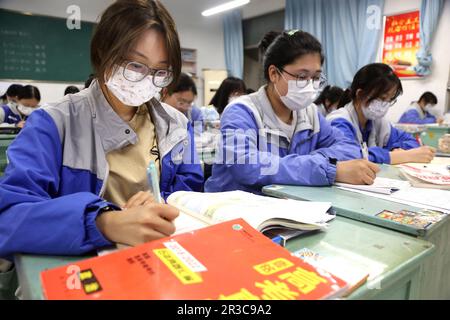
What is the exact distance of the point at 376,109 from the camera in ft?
6.04

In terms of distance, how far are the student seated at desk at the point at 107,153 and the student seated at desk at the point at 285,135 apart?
0.82ft

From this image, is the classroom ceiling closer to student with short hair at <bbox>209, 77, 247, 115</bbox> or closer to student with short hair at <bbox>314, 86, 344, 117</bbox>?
student with short hair at <bbox>314, 86, 344, 117</bbox>

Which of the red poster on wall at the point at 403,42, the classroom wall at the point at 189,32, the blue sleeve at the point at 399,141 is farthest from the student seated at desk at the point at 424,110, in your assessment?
the classroom wall at the point at 189,32

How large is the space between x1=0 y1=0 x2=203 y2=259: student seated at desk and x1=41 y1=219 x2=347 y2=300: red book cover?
0.26ft

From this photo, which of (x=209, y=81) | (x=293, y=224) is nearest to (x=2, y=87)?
(x=209, y=81)

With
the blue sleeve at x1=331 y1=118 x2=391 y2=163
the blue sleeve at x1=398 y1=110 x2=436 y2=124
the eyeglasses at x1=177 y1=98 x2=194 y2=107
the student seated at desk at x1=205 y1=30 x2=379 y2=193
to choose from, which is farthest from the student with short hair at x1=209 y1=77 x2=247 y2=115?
the blue sleeve at x1=398 y1=110 x2=436 y2=124

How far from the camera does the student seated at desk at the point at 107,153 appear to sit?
59 centimetres

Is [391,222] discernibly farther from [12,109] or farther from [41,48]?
[41,48]

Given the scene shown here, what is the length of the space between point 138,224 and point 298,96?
1043 mm

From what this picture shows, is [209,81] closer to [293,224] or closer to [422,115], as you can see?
[422,115]

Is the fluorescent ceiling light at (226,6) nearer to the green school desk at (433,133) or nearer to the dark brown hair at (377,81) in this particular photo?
the green school desk at (433,133)

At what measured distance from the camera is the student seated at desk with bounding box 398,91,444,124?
450 cm

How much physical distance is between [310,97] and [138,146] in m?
0.83

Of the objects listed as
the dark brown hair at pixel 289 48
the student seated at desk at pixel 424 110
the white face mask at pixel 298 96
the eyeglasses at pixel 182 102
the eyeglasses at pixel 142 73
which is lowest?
the student seated at desk at pixel 424 110
